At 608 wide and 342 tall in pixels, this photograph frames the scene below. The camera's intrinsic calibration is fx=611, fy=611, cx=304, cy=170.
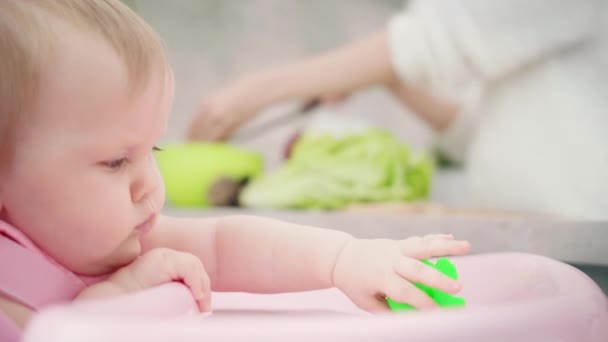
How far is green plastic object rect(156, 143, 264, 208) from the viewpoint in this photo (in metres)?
0.42

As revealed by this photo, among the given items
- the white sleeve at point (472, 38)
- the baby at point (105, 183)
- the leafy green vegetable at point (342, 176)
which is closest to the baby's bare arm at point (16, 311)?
the baby at point (105, 183)

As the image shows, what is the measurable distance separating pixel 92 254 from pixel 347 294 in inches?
3.9

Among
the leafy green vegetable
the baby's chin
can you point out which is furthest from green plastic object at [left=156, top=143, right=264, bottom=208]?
the baby's chin

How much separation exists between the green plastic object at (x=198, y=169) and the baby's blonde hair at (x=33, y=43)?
0.52 feet

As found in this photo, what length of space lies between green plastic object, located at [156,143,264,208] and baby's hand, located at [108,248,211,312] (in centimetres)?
14

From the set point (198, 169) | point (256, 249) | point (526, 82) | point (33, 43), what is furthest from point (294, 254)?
point (526, 82)

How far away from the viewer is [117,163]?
8.7 inches

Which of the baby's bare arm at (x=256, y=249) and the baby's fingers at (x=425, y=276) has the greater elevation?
the baby's fingers at (x=425, y=276)

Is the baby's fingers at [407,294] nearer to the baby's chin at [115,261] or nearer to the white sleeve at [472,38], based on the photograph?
the baby's chin at [115,261]

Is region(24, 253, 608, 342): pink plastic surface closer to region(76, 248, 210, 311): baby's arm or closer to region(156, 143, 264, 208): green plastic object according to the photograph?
region(76, 248, 210, 311): baby's arm

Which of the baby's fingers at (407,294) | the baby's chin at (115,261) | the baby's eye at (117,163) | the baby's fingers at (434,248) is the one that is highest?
the baby's eye at (117,163)

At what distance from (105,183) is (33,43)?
5 centimetres

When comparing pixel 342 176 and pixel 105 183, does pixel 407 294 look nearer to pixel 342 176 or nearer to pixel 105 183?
pixel 105 183

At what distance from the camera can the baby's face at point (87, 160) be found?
21 cm
